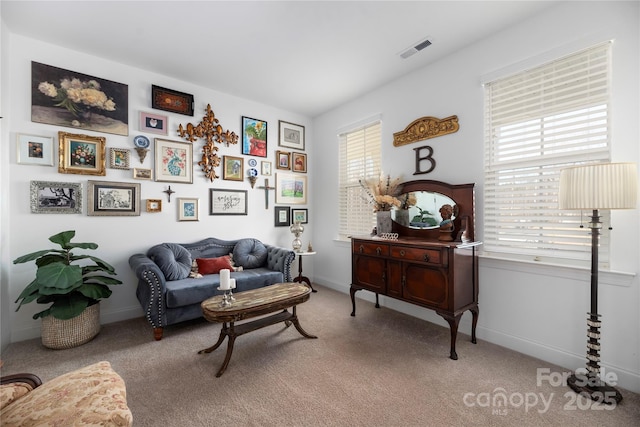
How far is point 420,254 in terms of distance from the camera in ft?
8.55

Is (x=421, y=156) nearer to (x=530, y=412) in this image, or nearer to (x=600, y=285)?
(x=600, y=285)

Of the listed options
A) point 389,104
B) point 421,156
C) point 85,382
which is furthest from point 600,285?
point 85,382

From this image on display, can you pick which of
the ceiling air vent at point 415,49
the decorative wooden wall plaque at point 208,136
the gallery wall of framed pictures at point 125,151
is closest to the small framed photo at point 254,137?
the gallery wall of framed pictures at point 125,151

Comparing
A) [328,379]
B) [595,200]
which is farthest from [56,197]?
[595,200]

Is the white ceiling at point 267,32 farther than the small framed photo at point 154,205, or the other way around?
the small framed photo at point 154,205

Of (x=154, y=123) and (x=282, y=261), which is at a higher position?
(x=154, y=123)

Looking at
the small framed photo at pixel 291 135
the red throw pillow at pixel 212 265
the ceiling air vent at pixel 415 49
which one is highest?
the ceiling air vent at pixel 415 49

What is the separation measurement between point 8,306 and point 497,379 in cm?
439

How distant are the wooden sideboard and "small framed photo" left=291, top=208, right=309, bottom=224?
1.78m

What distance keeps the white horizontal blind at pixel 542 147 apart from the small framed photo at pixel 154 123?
12.3 feet

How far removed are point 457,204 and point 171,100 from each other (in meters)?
3.71

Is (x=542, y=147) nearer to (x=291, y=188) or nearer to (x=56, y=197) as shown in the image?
(x=291, y=188)

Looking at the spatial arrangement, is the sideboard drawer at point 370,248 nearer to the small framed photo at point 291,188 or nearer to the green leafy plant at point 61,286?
the small framed photo at point 291,188

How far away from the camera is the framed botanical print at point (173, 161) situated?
11.4 feet
